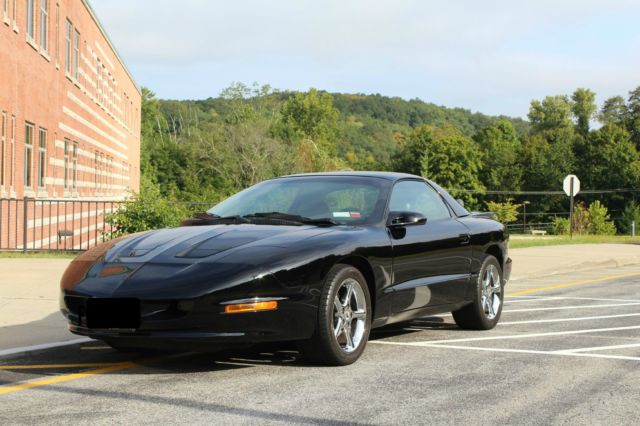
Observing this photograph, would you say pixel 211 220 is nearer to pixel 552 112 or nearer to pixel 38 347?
pixel 38 347

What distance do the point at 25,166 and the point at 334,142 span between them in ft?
315

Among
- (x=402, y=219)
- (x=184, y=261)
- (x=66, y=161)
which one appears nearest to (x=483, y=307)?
(x=402, y=219)

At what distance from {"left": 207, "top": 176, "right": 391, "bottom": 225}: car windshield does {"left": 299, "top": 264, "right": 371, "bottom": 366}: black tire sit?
2.25ft

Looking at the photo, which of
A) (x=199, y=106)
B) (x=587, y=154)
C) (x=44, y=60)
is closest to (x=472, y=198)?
Answer: (x=587, y=154)

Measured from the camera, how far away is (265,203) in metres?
7.37

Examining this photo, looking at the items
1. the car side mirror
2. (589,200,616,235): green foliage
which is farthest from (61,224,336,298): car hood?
(589,200,616,235): green foliage

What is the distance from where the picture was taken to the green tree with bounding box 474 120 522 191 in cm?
9881

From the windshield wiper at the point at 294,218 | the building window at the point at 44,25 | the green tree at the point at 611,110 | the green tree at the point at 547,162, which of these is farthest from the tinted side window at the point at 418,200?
the green tree at the point at 611,110

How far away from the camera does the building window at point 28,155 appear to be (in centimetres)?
2272

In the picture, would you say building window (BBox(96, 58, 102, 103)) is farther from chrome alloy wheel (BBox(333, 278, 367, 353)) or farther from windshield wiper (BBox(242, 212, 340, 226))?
chrome alloy wheel (BBox(333, 278, 367, 353))

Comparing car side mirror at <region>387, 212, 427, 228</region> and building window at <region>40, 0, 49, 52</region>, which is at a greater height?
building window at <region>40, 0, 49, 52</region>

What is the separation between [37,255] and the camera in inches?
669

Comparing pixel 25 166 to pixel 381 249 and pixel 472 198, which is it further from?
pixel 472 198

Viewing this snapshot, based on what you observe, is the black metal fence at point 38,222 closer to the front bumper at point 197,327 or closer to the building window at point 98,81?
the front bumper at point 197,327
